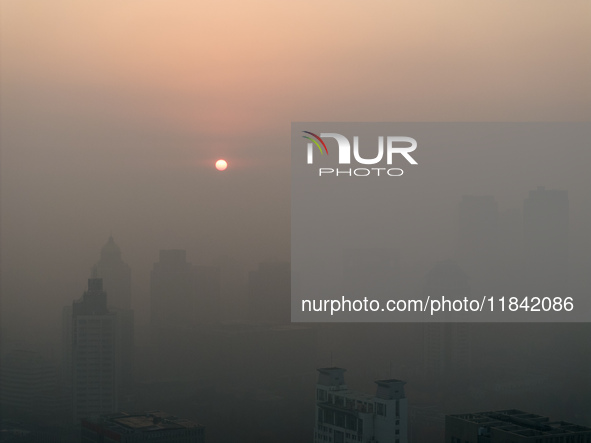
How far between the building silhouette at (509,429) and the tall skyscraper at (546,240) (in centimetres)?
57

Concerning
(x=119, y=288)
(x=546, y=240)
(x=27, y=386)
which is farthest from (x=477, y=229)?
(x=27, y=386)

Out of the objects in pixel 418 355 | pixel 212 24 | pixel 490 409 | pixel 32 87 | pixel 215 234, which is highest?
pixel 212 24

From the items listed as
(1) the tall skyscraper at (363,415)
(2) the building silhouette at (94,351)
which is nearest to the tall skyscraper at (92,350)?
(2) the building silhouette at (94,351)

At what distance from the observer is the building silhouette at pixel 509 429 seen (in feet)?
8.78

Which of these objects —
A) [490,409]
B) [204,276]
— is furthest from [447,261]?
[204,276]

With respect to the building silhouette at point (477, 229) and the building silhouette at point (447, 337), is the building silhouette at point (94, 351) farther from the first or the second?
the building silhouette at point (477, 229)

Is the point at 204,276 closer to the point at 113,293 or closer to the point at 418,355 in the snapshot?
the point at 113,293

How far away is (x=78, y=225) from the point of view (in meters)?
3.22

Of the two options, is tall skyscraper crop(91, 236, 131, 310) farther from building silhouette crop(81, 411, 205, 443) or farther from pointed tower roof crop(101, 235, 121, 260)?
building silhouette crop(81, 411, 205, 443)

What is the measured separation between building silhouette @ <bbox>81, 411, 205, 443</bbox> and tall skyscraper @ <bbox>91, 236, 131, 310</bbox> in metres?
0.47

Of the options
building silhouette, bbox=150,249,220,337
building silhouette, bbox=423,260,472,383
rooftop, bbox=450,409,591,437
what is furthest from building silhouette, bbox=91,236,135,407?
rooftop, bbox=450,409,591,437

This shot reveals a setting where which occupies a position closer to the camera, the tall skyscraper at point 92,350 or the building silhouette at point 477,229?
the tall skyscraper at point 92,350

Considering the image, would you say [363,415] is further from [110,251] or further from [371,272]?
[110,251]

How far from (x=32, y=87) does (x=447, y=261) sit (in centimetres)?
190
